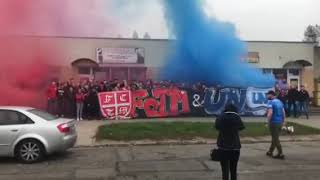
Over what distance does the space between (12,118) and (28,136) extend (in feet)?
2.27

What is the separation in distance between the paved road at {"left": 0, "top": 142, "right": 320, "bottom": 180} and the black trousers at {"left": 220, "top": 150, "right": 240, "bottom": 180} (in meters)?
1.31

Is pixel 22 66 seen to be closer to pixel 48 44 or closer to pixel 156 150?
pixel 48 44

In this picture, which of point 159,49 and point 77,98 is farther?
point 159,49

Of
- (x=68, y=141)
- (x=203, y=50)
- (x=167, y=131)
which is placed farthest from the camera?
(x=203, y=50)

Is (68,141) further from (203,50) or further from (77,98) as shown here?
(203,50)

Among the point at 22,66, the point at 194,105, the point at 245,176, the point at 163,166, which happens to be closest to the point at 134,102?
the point at 194,105

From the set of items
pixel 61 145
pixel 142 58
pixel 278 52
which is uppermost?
pixel 278 52

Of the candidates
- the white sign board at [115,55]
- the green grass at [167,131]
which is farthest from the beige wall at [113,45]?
the green grass at [167,131]

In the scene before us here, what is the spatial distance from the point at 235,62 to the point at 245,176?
20174 millimetres

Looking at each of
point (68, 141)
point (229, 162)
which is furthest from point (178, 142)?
point (229, 162)

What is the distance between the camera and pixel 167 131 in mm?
19578

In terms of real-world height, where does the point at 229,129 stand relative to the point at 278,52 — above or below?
below

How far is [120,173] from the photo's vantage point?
1207 centimetres

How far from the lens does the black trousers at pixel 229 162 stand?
992cm
